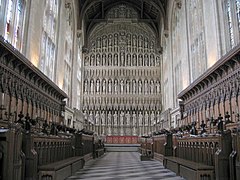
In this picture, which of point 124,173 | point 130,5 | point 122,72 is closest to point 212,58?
point 124,173

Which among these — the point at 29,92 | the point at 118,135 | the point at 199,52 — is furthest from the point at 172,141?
the point at 118,135

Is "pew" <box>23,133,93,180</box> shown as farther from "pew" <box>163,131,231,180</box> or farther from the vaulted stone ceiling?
the vaulted stone ceiling

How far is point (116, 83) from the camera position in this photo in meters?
33.7

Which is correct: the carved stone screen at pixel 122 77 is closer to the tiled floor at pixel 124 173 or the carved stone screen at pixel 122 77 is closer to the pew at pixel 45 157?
the tiled floor at pixel 124 173

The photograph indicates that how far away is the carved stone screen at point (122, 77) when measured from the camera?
32.8 meters

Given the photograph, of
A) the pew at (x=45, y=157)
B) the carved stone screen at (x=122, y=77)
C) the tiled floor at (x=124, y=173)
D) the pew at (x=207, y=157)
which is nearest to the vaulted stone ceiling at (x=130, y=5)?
the carved stone screen at (x=122, y=77)

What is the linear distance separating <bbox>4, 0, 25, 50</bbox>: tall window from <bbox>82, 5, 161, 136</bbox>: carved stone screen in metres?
19.5

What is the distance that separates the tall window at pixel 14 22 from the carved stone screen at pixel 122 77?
19504mm

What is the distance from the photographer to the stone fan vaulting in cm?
3278

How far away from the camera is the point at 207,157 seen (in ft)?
20.7

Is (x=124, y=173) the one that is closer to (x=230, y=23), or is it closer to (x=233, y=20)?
(x=233, y=20)

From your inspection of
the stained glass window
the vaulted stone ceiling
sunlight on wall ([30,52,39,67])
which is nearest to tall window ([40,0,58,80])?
sunlight on wall ([30,52,39,67])

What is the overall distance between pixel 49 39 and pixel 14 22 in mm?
5822

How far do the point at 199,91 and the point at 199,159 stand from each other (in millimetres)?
9389
